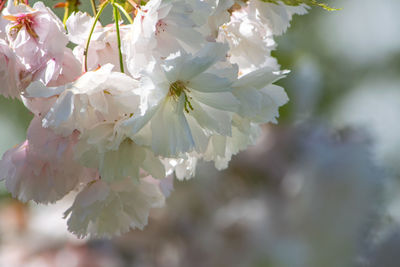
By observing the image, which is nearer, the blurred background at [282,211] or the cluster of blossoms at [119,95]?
the cluster of blossoms at [119,95]

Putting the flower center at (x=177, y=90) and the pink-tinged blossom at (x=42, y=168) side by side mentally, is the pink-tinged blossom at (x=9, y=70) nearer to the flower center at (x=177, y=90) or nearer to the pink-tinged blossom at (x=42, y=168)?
the pink-tinged blossom at (x=42, y=168)

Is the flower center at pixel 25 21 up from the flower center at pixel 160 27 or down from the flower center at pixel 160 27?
down

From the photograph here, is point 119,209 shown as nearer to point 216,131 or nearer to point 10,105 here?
point 216,131

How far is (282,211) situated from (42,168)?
1613 millimetres

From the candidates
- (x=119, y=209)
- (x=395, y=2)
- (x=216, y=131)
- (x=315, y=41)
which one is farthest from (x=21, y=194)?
(x=395, y=2)

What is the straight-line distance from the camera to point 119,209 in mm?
609

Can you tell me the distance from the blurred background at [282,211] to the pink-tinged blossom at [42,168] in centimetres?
120

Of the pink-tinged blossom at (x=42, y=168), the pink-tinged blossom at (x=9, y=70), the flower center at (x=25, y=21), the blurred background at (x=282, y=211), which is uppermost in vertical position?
the flower center at (x=25, y=21)

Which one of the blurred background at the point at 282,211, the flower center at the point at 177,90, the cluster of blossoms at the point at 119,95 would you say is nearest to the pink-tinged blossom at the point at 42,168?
the cluster of blossoms at the point at 119,95

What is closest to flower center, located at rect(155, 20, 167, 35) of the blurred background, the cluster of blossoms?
the cluster of blossoms

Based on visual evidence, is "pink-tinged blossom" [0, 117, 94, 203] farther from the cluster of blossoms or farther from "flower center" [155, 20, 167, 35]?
"flower center" [155, 20, 167, 35]

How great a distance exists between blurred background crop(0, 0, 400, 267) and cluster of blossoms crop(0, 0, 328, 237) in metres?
1.19

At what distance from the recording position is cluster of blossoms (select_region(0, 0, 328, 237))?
511mm

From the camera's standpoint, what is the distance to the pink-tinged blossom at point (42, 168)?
0.56 meters
